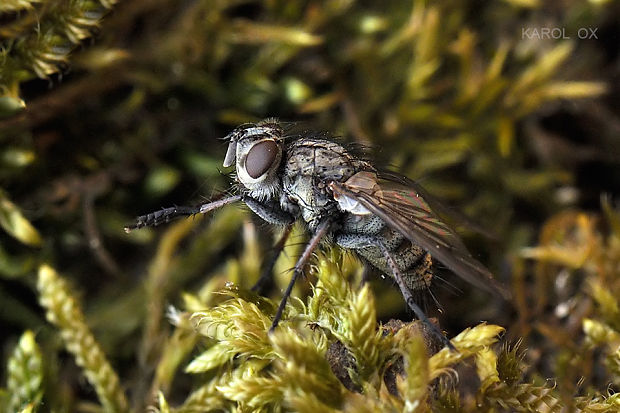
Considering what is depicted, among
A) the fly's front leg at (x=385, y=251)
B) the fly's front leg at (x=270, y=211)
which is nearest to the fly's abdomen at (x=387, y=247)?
the fly's front leg at (x=385, y=251)

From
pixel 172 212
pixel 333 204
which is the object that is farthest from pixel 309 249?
pixel 172 212

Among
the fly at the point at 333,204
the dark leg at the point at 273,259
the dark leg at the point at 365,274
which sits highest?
the fly at the point at 333,204

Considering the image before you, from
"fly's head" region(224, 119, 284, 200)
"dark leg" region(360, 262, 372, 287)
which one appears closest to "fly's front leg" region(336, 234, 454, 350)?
"dark leg" region(360, 262, 372, 287)

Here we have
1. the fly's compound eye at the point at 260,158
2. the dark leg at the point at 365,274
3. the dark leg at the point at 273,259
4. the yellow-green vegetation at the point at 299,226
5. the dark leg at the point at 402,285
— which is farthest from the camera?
the dark leg at the point at 273,259

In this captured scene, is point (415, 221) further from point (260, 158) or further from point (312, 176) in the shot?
point (260, 158)

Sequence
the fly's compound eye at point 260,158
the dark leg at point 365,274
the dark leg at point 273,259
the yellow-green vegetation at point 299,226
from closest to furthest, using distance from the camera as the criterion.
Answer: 1. the yellow-green vegetation at point 299,226
2. the fly's compound eye at point 260,158
3. the dark leg at point 365,274
4. the dark leg at point 273,259

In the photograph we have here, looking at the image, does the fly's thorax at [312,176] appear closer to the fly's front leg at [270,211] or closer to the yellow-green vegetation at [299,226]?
the fly's front leg at [270,211]

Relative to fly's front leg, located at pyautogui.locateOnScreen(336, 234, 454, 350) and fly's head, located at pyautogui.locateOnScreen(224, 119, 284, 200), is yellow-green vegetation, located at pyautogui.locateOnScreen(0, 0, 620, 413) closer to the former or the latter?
fly's front leg, located at pyautogui.locateOnScreen(336, 234, 454, 350)
